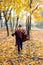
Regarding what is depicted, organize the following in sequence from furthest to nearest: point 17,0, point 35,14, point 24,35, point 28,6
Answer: point 35,14, point 28,6, point 17,0, point 24,35

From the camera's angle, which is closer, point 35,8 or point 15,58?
point 15,58

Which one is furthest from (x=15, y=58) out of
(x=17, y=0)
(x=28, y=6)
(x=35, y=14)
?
(x=35, y=14)

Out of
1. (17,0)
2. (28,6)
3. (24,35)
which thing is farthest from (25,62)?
(28,6)

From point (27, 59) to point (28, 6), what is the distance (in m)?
8.85

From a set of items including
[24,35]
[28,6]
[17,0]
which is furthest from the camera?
[28,6]

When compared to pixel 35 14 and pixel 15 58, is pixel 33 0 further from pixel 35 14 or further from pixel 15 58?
pixel 15 58

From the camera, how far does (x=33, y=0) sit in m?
21.3

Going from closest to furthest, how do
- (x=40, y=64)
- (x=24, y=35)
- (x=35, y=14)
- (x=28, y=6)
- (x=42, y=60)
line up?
1. (x=40, y=64)
2. (x=42, y=60)
3. (x=24, y=35)
4. (x=28, y=6)
5. (x=35, y=14)

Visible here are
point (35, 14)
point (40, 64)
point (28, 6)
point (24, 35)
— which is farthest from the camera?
point (35, 14)

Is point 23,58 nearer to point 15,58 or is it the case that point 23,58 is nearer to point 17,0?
point 15,58

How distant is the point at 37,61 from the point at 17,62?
116cm

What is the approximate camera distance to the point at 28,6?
20.3 meters

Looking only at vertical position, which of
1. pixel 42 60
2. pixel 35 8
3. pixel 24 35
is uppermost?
pixel 35 8

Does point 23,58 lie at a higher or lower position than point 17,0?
lower
